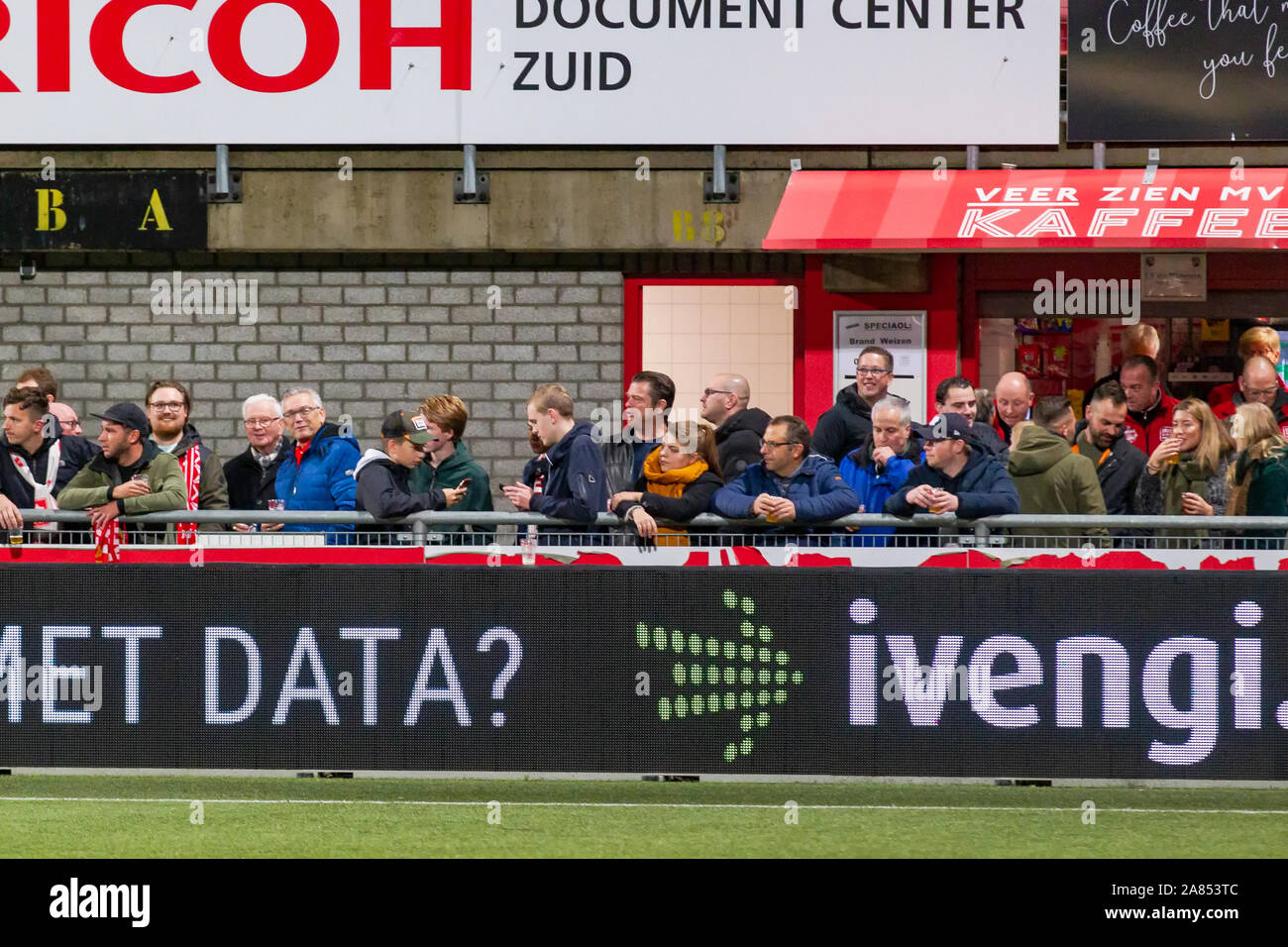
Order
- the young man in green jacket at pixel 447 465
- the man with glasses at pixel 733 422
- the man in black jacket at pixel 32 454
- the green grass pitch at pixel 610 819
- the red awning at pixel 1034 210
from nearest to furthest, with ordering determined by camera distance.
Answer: the green grass pitch at pixel 610 819 < the young man in green jacket at pixel 447 465 < the man in black jacket at pixel 32 454 < the man with glasses at pixel 733 422 < the red awning at pixel 1034 210

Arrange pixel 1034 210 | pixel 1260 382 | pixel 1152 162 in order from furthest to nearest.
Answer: pixel 1152 162, pixel 1034 210, pixel 1260 382

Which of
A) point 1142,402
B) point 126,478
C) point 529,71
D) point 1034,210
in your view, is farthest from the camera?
point 529,71

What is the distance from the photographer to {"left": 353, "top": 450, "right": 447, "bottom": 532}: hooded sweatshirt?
846cm

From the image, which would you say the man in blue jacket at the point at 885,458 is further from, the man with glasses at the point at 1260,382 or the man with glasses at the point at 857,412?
the man with glasses at the point at 1260,382

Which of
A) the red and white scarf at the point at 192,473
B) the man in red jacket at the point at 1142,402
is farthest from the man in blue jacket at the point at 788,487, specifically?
the man in red jacket at the point at 1142,402

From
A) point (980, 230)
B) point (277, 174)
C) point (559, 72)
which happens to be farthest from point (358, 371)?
point (980, 230)

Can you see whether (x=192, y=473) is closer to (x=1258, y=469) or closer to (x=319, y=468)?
(x=319, y=468)

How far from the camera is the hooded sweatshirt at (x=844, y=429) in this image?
11.1 metres

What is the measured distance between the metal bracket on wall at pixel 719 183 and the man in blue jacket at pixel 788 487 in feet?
22.7

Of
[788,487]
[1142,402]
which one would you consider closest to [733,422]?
[788,487]

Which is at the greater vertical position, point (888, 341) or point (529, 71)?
point (529, 71)

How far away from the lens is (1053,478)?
29.9 ft

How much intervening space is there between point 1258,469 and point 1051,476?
97 centimetres

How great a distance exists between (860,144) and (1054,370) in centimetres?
252
